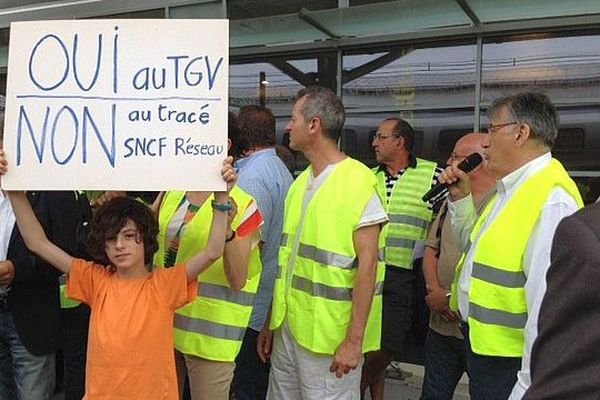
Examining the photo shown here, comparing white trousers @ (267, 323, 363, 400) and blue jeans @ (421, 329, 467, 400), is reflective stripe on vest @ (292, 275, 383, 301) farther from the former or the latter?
blue jeans @ (421, 329, 467, 400)

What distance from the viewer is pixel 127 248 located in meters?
2.18

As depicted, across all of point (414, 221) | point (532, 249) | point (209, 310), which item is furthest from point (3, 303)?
point (414, 221)

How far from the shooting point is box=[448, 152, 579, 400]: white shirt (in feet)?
5.96

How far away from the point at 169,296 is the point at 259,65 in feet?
14.9

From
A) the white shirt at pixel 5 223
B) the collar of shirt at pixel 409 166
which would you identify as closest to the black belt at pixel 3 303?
the white shirt at pixel 5 223

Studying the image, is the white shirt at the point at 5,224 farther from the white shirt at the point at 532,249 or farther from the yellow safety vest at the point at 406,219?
the yellow safety vest at the point at 406,219

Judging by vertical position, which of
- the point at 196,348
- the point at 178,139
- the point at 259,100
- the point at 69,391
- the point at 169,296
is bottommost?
the point at 69,391

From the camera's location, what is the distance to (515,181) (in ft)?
7.14

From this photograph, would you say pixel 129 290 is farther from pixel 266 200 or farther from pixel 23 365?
pixel 266 200

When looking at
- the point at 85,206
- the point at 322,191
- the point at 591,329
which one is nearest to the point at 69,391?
the point at 85,206

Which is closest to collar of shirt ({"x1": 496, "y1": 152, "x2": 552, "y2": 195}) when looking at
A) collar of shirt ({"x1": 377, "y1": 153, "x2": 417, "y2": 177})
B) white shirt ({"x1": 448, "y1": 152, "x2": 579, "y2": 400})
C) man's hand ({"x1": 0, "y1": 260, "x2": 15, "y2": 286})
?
white shirt ({"x1": 448, "y1": 152, "x2": 579, "y2": 400})

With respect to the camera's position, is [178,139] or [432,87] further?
[432,87]

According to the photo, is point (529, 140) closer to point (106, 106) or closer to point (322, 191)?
point (322, 191)

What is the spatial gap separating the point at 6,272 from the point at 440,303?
6.84 feet
